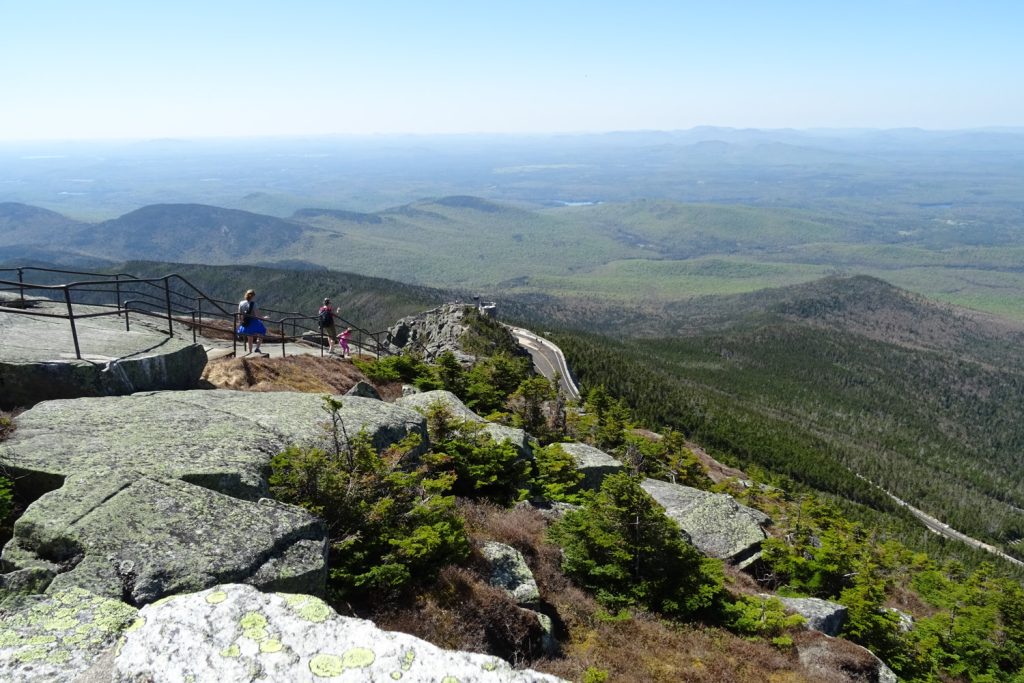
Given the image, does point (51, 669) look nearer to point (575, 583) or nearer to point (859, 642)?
point (575, 583)

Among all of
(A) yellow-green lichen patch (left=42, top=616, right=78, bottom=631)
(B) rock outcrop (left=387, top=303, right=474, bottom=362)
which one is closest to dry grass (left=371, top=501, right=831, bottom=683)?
(A) yellow-green lichen patch (left=42, top=616, right=78, bottom=631)

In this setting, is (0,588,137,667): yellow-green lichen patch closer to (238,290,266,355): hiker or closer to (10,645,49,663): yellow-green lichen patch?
(10,645,49,663): yellow-green lichen patch

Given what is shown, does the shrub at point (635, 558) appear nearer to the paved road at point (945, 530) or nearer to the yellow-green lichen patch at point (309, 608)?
the yellow-green lichen patch at point (309, 608)

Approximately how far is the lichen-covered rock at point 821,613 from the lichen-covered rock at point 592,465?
4.87 metres

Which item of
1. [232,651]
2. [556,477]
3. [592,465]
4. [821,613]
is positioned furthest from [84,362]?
[821,613]

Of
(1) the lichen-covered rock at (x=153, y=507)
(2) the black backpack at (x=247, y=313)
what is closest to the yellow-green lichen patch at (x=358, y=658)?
(1) the lichen-covered rock at (x=153, y=507)

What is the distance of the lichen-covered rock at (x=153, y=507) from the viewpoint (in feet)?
19.2

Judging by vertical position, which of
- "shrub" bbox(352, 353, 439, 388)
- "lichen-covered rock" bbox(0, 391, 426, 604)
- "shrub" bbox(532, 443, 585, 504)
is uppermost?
"lichen-covered rock" bbox(0, 391, 426, 604)

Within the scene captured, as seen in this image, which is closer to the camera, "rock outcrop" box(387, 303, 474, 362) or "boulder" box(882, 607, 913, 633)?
"boulder" box(882, 607, 913, 633)

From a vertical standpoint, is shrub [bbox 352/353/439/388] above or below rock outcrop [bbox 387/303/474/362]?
above

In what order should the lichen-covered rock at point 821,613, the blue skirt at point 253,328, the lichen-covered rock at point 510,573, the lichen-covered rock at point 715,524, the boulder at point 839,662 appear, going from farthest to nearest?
the blue skirt at point 253,328, the lichen-covered rock at point 715,524, the lichen-covered rock at point 821,613, the boulder at point 839,662, the lichen-covered rock at point 510,573

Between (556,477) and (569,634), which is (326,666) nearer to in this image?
(569,634)

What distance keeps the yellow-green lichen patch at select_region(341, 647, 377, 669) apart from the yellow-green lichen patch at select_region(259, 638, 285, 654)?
0.49 metres

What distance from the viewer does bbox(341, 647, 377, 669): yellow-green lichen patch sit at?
4.49m
